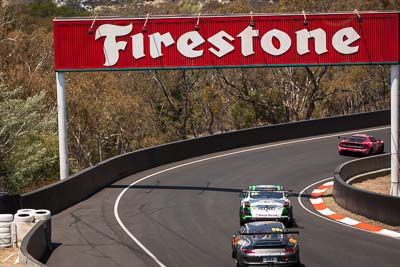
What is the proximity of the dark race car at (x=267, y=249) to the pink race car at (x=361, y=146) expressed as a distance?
77.5 ft

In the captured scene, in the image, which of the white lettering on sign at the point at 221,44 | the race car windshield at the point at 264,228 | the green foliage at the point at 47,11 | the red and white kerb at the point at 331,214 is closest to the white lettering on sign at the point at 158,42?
the white lettering on sign at the point at 221,44

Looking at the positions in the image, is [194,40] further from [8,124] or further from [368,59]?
[8,124]

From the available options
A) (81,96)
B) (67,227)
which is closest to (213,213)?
(67,227)

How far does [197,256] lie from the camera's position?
64.9ft

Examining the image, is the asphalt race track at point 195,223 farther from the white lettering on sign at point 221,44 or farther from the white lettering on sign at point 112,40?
the white lettering on sign at point 221,44

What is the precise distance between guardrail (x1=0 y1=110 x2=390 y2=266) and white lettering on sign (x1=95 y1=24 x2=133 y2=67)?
524 cm

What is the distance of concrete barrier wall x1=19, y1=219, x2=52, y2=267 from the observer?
17.6 meters

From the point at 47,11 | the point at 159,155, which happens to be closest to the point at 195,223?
the point at 159,155

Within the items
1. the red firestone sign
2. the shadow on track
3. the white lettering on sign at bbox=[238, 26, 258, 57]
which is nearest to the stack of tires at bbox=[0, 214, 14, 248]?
the red firestone sign

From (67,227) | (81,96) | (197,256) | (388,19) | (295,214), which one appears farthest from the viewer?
(81,96)

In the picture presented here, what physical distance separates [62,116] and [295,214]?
11394 millimetres

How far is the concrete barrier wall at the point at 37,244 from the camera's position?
17.6 metres

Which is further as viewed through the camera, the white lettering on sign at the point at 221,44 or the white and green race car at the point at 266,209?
the white lettering on sign at the point at 221,44

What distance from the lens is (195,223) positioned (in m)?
24.9
